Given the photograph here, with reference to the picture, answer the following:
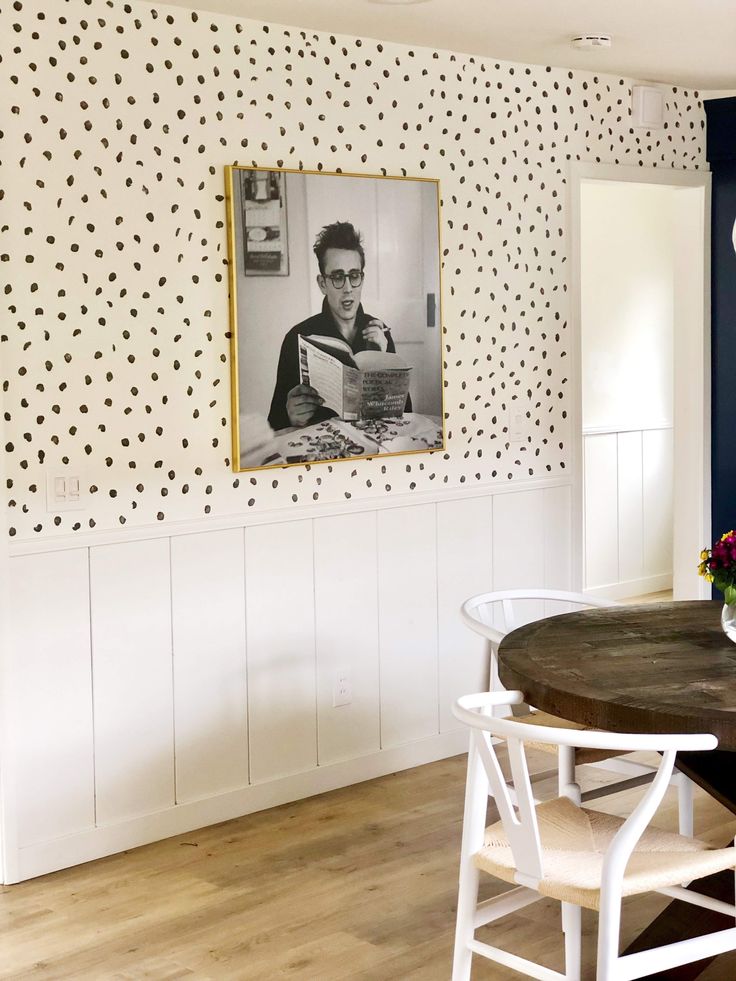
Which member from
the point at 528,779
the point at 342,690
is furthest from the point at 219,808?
the point at 528,779

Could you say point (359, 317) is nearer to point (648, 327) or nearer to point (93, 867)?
point (93, 867)

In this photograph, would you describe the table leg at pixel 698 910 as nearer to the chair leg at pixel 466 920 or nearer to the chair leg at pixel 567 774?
the chair leg at pixel 567 774

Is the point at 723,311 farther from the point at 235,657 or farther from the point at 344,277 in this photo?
the point at 235,657

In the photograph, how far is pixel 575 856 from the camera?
240 centimetres

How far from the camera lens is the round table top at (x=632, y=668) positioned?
2.42m

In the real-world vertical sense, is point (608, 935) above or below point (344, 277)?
below

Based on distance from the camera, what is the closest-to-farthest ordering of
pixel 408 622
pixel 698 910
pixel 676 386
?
pixel 698 910, pixel 408 622, pixel 676 386

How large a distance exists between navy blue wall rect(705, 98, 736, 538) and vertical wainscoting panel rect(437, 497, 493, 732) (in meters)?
1.36

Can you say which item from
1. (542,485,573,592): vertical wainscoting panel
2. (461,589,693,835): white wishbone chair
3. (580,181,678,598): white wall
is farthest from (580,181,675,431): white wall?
(461,589,693,835): white wishbone chair

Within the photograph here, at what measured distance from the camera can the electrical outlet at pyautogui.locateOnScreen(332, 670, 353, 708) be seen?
13.7 ft

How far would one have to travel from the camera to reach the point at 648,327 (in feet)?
23.6

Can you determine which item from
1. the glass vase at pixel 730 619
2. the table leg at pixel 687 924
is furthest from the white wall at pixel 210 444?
the glass vase at pixel 730 619

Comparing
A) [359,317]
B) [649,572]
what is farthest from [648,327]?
[359,317]

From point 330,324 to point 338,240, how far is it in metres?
0.28
